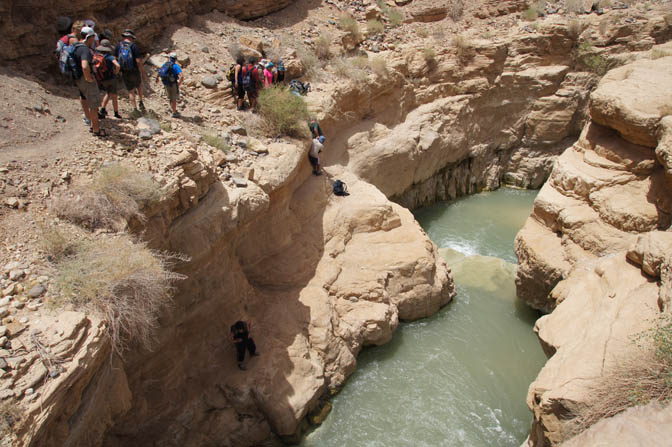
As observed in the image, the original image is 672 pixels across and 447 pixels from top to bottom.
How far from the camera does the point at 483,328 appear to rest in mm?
8836

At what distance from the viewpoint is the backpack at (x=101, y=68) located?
6430 millimetres

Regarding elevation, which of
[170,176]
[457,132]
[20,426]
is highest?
[170,176]

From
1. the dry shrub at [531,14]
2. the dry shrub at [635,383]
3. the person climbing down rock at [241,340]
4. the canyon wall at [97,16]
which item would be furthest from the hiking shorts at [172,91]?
the dry shrub at [531,14]

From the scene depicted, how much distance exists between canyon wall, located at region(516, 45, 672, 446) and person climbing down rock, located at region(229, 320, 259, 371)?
4.23 meters

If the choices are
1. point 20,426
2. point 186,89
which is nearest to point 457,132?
point 186,89

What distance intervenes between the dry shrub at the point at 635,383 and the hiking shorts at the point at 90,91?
24.4 ft

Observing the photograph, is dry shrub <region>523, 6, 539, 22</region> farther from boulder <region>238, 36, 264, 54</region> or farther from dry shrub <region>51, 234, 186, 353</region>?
dry shrub <region>51, 234, 186, 353</region>

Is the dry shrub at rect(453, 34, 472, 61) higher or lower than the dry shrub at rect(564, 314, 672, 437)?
higher

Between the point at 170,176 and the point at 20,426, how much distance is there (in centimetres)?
363

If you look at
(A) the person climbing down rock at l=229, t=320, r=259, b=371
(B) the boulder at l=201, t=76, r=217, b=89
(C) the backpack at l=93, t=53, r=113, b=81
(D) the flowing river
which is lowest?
(D) the flowing river

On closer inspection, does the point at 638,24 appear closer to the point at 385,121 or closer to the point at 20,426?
the point at 385,121

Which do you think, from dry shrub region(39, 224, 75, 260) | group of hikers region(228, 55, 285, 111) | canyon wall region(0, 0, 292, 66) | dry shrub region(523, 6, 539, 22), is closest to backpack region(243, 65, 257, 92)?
group of hikers region(228, 55, 285, 111)

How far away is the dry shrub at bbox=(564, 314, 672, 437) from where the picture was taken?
405cm

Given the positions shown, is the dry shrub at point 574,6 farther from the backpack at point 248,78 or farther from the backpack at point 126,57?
the backpack at point 126,57
